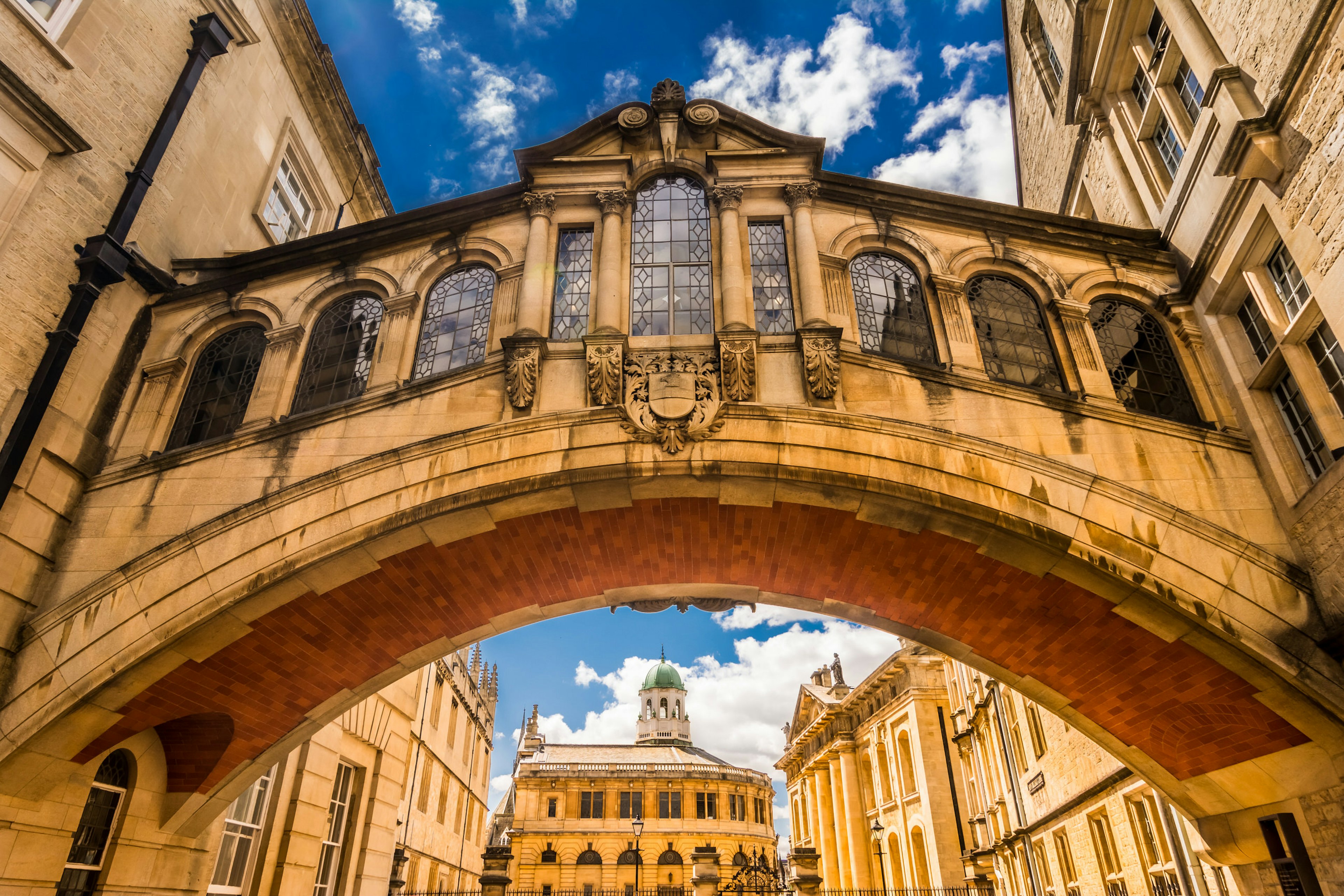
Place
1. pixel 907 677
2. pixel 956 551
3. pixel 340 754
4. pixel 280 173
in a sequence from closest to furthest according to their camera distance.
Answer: pixel 956 551
pixel 340 754
pixel 280 173
pixel 907 677

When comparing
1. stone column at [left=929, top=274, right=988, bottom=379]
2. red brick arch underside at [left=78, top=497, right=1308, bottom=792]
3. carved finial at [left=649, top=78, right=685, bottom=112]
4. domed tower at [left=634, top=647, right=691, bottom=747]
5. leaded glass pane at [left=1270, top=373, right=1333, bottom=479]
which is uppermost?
domed tower at [left=634, top=647, right=691, bottom=747]

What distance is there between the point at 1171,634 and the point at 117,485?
40.5 ft

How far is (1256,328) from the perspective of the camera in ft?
31.2

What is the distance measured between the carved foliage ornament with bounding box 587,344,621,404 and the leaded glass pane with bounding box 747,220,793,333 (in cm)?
197

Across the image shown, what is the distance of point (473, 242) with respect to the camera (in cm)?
1134

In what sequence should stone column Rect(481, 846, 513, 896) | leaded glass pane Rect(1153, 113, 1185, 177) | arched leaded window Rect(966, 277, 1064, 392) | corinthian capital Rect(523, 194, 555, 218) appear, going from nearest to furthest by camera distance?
arched leaded window Rect(966, 277, 1064, 392), leaded glass pane Rect(1153, 113, 1185, 177), corinthian capital Rect(523, 194, 555, 218), stone column Rect(481, 846, 513, 896)

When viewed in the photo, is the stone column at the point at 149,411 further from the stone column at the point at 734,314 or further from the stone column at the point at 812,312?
the stone column at the point at 812,312

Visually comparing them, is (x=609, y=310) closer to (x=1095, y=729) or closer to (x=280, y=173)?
(x=1095, y=729)

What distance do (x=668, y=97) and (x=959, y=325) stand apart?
5.43 m

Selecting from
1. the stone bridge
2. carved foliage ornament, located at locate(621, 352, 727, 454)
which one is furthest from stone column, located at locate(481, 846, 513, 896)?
carved foliage ornament, located at locate(621, 352, 727, 454)

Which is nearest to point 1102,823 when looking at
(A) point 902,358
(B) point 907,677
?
(A) point 902,358

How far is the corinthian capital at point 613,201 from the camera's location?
11234 mm

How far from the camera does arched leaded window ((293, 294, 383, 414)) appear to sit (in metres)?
10.6

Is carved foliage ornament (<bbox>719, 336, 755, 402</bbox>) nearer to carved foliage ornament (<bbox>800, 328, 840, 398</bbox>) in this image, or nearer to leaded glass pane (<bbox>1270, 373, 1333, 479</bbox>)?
carved foliage ornament (<bbox>800, 328, 840, 398</bbox>)
